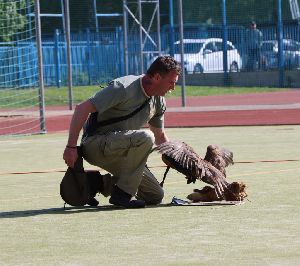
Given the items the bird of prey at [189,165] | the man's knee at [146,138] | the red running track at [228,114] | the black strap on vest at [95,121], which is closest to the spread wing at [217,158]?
the bird of prey at [189,165]

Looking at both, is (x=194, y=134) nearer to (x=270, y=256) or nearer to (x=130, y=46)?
(x=270, y=256)

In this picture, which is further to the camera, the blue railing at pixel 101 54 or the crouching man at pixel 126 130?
the blue railing at pixel 101 54

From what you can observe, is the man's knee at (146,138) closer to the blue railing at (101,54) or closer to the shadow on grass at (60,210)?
the shadow on grass at (60,210)

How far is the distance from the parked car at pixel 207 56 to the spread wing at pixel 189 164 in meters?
31.1

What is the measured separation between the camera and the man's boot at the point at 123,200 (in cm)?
981

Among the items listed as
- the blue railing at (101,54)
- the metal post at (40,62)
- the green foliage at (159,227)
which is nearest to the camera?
the green foliage at (159,227)

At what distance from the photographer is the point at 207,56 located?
42562 mm

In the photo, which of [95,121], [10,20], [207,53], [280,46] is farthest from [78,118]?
[207,53]

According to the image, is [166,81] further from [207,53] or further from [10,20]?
[207,53]

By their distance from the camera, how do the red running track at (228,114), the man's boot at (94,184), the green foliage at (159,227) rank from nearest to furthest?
1. the green foliage at (159,227)
2. the man's boot at (94,184)
3. the red running track at (228,114)

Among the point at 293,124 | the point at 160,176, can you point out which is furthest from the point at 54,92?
the point at 160,176

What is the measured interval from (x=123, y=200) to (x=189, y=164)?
2.22 feet

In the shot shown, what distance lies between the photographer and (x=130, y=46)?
3612 centimetres

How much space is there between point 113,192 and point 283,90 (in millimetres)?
29155
